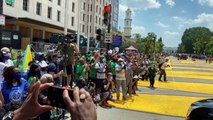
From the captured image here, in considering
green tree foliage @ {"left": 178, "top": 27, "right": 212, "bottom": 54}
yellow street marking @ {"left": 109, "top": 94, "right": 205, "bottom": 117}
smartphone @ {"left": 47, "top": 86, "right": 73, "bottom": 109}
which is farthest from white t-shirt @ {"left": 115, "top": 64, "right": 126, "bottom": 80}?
green tree foliage @ {"left": 178, "top": 27, "right": 212, "bottom": 54}

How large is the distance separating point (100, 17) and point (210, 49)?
54.7m

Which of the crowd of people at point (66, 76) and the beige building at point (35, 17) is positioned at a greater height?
the beige building at point (35, 17)

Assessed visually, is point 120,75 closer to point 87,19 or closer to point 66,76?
point 66,76

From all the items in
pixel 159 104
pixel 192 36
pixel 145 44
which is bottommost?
pixel 159 104

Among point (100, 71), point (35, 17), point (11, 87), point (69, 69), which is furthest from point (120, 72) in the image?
point (35, 17)

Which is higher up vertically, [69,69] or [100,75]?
[69,69]

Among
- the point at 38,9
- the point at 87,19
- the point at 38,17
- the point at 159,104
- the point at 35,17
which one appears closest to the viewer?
the point at 159,104

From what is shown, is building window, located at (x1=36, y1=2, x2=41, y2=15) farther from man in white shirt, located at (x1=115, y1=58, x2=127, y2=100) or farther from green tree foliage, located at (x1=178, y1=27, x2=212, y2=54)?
green tree foliage, located at (x1=178, y1=27, x2=212, y2=54)

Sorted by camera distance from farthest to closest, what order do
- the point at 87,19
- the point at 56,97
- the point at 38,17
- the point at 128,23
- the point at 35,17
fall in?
the point at 128,23 → the point at 87,19 → the point at 38,17 → the point at 35,17 → the point at 56,97

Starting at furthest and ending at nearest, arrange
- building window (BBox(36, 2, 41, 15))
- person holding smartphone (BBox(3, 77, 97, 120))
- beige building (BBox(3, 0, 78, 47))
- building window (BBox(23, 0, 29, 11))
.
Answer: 1. building window (BBox(36, 2, 41, 15))
2. building window (BBox(23, 0, 29, 11))
3. beige building (BBox(3, 0, 78, 47))
4. person holding smartphone (BBox(3, 77, 97, 120))

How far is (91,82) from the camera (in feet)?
42.0

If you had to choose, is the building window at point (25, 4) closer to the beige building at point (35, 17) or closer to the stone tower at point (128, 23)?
the beige building at point (35, 17)

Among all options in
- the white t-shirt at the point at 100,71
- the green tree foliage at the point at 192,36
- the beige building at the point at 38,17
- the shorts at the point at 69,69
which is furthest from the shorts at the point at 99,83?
the green tree foliage at the point at 192,36

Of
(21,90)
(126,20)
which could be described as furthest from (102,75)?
(126,20)
